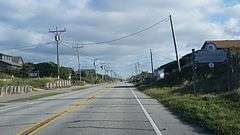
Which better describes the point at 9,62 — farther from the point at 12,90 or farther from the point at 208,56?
the point at 208,56

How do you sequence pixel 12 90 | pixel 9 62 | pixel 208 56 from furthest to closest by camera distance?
pixel 9 62
pixel 12 90
pixel 208 56

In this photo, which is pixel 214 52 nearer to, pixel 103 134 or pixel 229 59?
pixel 229 59

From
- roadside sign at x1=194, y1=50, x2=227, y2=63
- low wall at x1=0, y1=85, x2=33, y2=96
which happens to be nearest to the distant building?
low wall at x1=0, y1=85, x2=33, y2=96

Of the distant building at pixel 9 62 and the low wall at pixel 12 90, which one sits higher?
the distant building at pixel 9 62

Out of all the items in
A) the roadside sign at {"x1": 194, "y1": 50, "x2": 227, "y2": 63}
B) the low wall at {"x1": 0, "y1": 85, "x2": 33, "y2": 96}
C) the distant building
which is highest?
the distant building

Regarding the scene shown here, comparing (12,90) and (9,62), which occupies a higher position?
(9,62)

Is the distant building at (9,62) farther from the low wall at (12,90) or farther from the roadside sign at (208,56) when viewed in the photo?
the roadside sign at (208,56)

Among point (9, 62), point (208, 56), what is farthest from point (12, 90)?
point (9, 62)

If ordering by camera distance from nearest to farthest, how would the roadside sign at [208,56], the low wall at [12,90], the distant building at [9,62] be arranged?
the roadside sign at [208,56] → the low wall at [12,90] → the distant building at [9,62]

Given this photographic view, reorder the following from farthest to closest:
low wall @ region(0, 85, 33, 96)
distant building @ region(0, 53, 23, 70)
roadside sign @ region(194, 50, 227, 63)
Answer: distant building @ region(0, 53, 23, 70)
low wall @ region(0, 85, 33, 96)
roadside sign @ region(194, 50, 227, 63)

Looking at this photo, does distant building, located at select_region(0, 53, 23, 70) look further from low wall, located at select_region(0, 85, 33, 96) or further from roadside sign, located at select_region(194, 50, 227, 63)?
roadside sign, located at select_region(194, 50, 227, 63)

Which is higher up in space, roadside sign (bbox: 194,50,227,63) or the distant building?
the distant building

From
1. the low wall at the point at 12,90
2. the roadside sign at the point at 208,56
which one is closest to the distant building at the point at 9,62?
the low wall at the point at 12,90

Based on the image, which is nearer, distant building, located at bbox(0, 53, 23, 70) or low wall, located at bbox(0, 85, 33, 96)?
low wall, located at bbox(0, 85, 33, 96)
